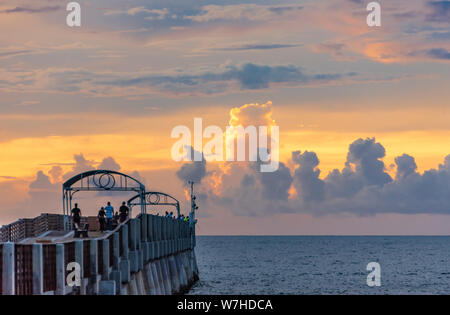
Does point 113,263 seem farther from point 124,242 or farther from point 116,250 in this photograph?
point 124,242

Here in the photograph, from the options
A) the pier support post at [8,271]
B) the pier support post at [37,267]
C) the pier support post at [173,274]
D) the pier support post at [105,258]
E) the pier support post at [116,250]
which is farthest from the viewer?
the pier support post at [173,274]

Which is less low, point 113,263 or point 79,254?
point 79,254

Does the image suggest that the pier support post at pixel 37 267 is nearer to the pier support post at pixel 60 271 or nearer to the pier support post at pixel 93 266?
the pier support post at pixel 60 271

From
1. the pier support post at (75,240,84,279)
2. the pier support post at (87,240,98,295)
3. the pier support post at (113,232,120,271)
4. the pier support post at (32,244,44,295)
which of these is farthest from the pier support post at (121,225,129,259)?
the pier support post at (32,244,44,295)

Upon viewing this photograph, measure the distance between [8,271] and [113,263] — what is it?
11.8 m

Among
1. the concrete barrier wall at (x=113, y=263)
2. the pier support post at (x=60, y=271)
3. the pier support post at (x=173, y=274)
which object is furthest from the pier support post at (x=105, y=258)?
the pier support post at (x=173, y=274)

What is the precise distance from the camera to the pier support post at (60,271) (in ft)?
80.3

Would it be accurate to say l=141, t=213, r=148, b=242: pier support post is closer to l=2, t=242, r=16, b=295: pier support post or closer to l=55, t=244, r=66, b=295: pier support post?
l=55, t=244, r=66, b=295: pier support post

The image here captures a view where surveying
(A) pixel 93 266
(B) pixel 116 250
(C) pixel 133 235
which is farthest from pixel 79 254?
(C) pixel 133 235

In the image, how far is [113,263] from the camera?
111ft

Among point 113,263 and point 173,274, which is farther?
point 173,274
